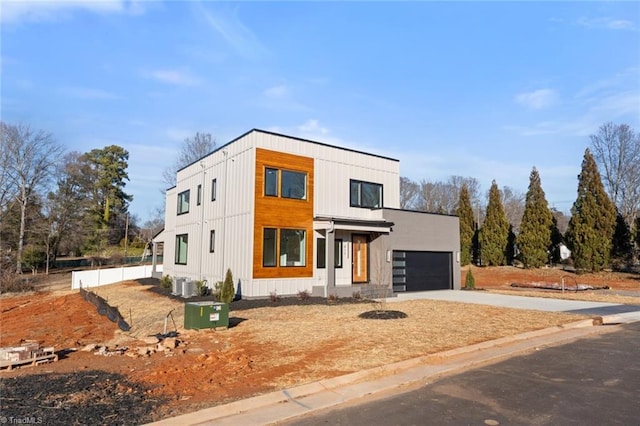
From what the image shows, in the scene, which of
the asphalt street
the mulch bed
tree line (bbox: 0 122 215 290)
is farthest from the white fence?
the asphalt street

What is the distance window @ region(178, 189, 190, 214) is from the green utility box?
14.1 metres

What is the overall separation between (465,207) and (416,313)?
29.1m

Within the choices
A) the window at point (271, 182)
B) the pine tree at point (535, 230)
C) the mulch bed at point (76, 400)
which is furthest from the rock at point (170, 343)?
the pine tree at point (535, 230)

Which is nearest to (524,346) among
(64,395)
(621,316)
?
(621,316)

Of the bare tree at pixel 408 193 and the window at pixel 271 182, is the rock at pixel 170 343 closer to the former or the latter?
the window at pixel 271 182

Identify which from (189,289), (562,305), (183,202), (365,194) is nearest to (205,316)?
(189,289)

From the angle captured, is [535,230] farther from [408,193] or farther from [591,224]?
[408,193]

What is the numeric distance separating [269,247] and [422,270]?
29.6ft

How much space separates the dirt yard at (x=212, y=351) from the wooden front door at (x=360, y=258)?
405 cm

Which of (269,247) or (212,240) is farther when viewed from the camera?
(212,240)

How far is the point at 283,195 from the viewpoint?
1722 cm

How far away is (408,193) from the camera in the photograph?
183ft

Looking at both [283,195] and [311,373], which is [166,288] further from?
[311,373]

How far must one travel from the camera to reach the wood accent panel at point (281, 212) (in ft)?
52.9
